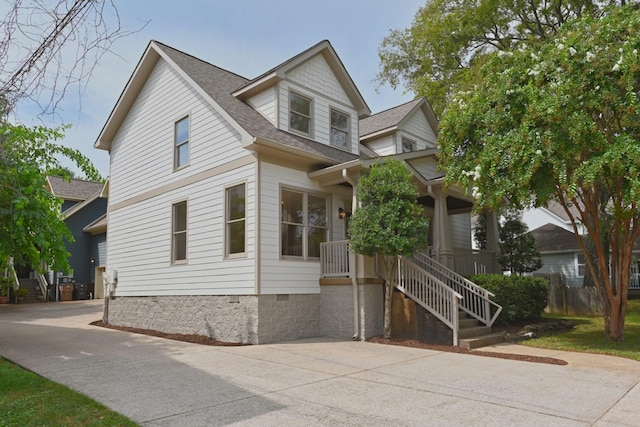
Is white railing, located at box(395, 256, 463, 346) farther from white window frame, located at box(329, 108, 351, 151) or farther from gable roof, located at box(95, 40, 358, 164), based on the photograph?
white window frame, located at box(329, 108, 351, 151)

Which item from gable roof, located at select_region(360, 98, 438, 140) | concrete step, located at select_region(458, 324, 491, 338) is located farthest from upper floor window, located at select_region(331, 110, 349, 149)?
concrete step, located at select_region(458, 324, 491, 338)

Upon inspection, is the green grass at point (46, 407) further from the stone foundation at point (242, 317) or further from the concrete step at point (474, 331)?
the concrete step at point (474, 331)

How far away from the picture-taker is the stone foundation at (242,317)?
393 inches

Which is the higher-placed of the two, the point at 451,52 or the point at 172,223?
the point at 451,52

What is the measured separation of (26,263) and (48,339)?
196cm

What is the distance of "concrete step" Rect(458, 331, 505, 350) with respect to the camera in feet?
30.0

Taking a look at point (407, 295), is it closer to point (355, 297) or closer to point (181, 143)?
point (355, 297)

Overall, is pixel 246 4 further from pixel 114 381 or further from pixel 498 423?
pixel 114 381

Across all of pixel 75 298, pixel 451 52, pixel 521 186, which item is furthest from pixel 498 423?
pixel 75 298

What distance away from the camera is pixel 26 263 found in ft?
31.3

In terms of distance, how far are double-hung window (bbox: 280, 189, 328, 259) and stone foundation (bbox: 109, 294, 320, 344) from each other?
1085mm

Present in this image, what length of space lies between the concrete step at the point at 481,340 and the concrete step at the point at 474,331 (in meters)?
0.10

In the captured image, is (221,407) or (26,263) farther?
(26,263)

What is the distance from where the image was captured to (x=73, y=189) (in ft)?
90.5
